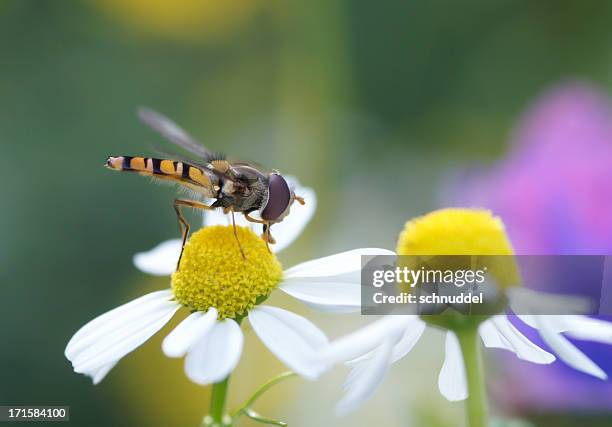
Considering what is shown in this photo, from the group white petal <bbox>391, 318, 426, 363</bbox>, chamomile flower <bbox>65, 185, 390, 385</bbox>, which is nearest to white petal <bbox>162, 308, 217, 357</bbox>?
chamomile flower <bbox>65, 185, 390, 385</bbox>

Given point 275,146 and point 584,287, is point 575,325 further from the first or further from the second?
point 275,146

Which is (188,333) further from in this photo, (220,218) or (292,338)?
(220,218)

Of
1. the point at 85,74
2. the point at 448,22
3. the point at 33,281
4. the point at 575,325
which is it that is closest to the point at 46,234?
the point at 33,281

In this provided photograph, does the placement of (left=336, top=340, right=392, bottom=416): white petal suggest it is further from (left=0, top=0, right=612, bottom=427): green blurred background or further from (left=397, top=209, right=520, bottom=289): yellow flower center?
(left=0, top=0, right=612, bottom=427): green blurred background

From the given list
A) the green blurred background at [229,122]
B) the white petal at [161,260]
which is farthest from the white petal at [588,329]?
the green blurred background at [229,122]

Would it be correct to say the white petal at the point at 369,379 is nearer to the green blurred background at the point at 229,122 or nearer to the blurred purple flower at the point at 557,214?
the blurred purple flower at the point at 557,214
